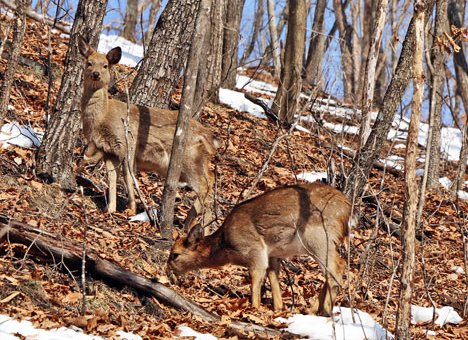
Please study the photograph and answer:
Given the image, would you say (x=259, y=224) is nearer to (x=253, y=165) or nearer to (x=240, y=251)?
(x=240, y=251)

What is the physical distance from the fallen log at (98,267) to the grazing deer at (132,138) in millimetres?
3480

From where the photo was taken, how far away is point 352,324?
27.0 ft

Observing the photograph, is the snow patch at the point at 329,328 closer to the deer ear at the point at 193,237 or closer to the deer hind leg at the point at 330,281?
the deer hind leg at the point at 330,281

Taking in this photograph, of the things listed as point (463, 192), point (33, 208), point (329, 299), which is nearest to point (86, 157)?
point (33, 208)

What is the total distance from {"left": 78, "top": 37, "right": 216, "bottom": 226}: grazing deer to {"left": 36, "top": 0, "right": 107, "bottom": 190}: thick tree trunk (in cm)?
69

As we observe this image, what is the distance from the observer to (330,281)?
8.58m

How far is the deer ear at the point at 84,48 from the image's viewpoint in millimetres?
10766

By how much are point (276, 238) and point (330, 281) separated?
777 millimetres

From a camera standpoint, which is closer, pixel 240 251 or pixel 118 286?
pixel 118 286

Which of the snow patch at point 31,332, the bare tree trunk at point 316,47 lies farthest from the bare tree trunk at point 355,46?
the snow patch at point 31,332

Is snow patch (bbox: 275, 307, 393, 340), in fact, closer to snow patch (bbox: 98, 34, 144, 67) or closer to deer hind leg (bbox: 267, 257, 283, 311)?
deer hind leg (bbox: 267, 257, 283, 311)

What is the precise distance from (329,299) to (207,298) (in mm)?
1359

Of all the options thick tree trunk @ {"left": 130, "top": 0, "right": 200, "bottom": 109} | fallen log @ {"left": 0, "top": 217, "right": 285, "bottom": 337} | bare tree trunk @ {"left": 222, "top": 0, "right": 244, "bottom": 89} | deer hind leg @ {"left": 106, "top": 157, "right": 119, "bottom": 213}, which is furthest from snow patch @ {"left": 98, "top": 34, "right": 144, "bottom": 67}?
fallen log @ {"left": 0, "top": 217, "right": 285, "bottom": 337}

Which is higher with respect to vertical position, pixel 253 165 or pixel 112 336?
pixel 253 165
